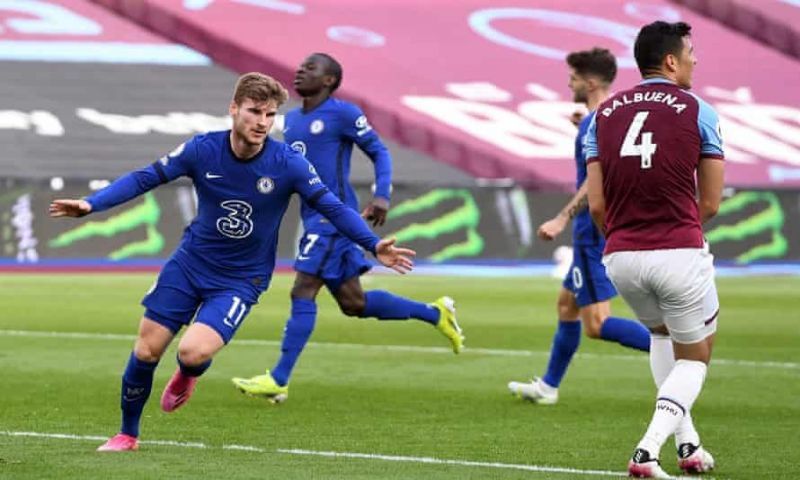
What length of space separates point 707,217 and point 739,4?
3493cm

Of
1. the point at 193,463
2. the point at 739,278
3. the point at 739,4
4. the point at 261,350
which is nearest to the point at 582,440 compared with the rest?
the point at 193,463

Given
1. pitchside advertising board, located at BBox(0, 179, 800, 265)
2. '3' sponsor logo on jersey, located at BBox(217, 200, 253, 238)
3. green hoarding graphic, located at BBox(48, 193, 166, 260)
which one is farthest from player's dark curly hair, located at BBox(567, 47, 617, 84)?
green hoarding graphic, located at BBox(48, 193, 166, 260)

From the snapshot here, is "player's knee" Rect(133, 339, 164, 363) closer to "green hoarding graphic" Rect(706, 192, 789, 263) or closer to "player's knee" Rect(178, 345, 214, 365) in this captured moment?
"player's knee" Rect(178, 345, 214, 365)

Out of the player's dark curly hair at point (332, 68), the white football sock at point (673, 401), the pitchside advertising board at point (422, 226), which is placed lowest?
the pitchside advertising board at point (422, 226)

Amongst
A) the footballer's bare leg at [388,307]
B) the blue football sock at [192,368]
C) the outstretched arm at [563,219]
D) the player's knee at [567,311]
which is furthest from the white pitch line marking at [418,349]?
the blue football sock at [192,368]

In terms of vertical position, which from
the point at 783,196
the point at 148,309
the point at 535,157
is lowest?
the point at 535,157

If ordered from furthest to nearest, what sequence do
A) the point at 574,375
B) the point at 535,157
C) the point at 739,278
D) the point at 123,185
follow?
the point at 535,157
the point at 739,278
the point at 574,375
the point at 123,185

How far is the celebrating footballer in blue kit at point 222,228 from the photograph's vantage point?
7.67 m

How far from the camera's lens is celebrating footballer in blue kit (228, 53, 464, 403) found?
1074 centimetres

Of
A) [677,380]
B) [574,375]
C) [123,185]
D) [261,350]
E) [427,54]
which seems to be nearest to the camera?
[677,380]

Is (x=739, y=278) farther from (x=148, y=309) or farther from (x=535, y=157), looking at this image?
(x=148, y=309)

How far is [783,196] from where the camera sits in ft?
89.1

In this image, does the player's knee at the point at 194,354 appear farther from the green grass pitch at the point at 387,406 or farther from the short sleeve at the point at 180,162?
the short sleeve at the point at 180,162

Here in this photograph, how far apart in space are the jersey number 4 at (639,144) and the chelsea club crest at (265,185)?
177cm
